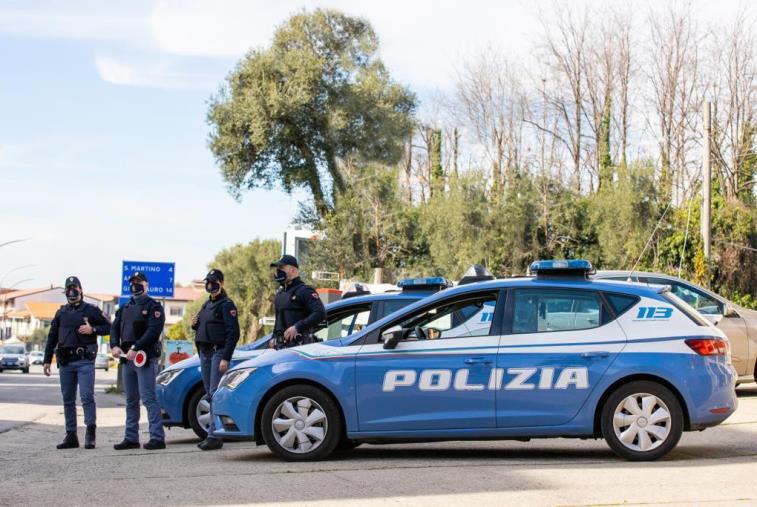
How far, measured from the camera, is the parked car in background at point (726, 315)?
1569 centimetres

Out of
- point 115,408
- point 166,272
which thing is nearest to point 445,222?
point 166,272

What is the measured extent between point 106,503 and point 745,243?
1111 inches

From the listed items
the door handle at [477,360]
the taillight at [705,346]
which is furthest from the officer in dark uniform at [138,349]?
the taillight at [705,346]

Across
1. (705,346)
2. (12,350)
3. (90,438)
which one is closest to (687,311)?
(705,346)

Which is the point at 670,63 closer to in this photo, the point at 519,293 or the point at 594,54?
the point at 594,54

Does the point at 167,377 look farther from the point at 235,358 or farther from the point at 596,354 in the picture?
the point at 596,354

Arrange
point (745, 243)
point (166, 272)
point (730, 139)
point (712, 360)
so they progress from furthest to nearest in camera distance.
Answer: point (730, 139)
point (745, 243)
point (166, 272)
point (712, 360)

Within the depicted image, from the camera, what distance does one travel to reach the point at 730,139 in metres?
39.1

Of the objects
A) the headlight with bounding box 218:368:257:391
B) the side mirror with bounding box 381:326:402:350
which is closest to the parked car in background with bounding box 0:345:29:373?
the headlight with bounding box 218:368:257:391

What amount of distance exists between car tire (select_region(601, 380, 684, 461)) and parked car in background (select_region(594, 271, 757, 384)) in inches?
237

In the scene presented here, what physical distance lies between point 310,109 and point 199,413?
3375 centimetres

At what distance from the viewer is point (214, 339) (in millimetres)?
11297

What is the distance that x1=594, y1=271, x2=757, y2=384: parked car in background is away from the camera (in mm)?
15692

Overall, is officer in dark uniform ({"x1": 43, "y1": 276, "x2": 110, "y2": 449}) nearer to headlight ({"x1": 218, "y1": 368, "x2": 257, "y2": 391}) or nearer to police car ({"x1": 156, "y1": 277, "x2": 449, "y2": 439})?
police car ({"x1": 156, "y1": 277, "x2": 449, "y2": 439})
